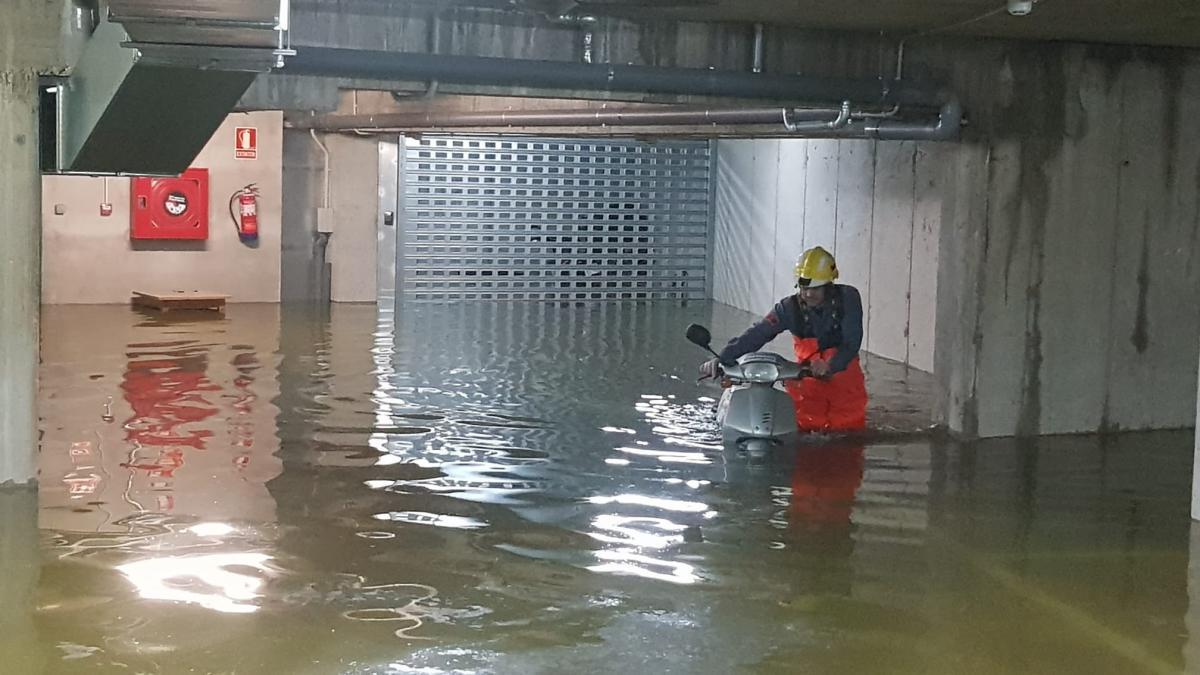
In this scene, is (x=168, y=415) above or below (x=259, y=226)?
below

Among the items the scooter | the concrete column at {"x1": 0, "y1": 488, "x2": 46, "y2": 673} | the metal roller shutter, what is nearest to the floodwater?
the concrete column at {"x1": 0, "y1": 488, "x2": 46, "y2": 673}

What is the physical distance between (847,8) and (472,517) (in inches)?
127

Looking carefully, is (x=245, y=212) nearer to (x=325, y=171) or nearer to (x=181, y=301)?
(x=325, y=171)

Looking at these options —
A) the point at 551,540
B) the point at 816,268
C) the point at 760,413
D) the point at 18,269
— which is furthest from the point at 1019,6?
the point at 18,269

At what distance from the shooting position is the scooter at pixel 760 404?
669cm

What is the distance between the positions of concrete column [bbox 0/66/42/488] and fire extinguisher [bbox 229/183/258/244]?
8562mm

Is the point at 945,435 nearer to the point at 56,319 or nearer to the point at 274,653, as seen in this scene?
the point at 274,653

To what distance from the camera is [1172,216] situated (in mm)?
7785

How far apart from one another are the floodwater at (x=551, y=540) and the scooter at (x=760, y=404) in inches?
5.2

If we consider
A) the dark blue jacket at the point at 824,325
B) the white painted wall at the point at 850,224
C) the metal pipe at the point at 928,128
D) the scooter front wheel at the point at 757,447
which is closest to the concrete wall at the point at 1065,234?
the metal pipe at the point at 928,128

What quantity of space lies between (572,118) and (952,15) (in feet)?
14.1

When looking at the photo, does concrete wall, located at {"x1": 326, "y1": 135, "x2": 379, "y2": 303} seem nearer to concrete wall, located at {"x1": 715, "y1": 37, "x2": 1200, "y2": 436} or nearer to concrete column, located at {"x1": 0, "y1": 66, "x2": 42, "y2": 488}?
concrete wall, located at {"x1": 715, "y1": 37, "x2": 1200, "y2": 436}

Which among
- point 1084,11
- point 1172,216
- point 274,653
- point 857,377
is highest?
Answer: point 1084,11

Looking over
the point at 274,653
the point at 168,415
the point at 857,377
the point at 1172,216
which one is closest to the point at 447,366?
the point at 168,415
